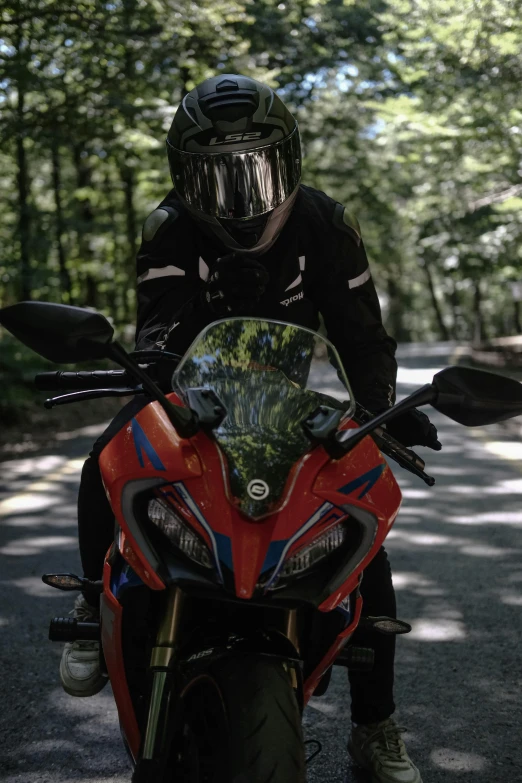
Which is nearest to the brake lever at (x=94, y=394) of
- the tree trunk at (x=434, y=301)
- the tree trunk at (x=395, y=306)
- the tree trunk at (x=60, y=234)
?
the tree trunk at (x=60, y=234)

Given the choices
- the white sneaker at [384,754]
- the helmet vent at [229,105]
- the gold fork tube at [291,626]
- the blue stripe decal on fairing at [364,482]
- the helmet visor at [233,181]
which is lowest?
the white sneaker at [384,754]

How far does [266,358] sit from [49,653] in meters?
2.54

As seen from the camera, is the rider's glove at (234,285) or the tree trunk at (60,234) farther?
the tree trunk at (60,234)

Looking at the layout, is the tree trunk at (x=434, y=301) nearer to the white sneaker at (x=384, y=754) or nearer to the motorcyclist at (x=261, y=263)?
the motorcyclist at (x=261, y=263)

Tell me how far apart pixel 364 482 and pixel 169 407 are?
466mm

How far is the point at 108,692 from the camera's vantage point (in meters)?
4.09

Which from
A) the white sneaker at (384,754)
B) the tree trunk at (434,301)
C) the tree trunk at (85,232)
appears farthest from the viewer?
the tree trunk at (434,301)

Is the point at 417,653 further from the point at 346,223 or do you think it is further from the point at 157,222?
the point at 157,222

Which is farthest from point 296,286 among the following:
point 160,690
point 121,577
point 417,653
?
point 417,653

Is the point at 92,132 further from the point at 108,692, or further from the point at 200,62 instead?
the point at 108,692

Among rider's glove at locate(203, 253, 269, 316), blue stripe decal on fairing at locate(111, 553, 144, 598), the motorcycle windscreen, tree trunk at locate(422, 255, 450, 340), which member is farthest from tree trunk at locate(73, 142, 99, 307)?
tree trunk at locate(422, 255, 450, 340)

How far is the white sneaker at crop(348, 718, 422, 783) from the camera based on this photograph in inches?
125

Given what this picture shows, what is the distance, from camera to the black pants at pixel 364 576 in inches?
122

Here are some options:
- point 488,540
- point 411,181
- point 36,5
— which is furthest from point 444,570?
point 411,181
